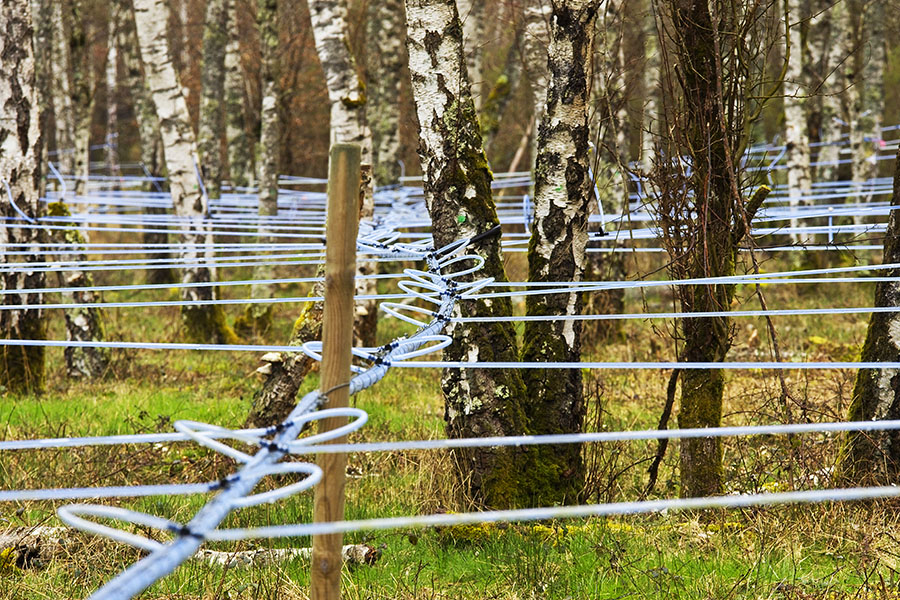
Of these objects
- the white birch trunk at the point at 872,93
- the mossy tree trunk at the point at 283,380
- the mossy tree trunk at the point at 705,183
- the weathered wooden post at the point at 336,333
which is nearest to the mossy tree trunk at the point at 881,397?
the mossy tree trunk at the point at 705,183

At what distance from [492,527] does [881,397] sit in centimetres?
197

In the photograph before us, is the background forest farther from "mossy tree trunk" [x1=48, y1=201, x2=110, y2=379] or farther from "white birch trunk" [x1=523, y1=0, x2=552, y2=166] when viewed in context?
"white birch trunk" [x1=523, y1=0, x2=552, y2=166]

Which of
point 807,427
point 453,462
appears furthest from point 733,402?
point 807,427

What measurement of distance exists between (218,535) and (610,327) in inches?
294

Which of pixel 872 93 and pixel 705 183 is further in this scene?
pixel 872 93

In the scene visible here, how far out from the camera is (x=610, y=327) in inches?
346

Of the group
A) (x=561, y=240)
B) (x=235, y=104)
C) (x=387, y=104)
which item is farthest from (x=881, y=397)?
(x=235, y=104)

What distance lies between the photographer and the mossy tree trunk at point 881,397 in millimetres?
4250

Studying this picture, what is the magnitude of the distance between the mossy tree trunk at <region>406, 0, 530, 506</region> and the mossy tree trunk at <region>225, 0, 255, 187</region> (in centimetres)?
968

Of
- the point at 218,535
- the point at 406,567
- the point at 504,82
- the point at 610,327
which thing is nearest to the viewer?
the point at 218,535

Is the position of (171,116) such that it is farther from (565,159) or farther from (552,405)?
(552,405)

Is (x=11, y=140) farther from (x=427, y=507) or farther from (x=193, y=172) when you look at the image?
(x=427, y=507)

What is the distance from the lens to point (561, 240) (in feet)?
13.7

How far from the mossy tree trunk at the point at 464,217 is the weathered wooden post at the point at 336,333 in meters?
1.98
